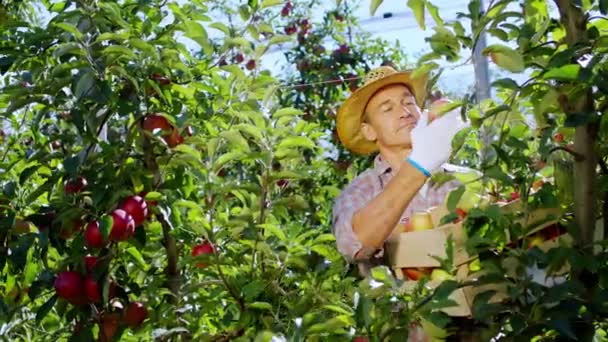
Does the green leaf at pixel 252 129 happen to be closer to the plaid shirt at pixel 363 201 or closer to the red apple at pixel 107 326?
the plaid shirt at pixel 363 201

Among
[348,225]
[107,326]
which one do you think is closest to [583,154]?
[348,225]

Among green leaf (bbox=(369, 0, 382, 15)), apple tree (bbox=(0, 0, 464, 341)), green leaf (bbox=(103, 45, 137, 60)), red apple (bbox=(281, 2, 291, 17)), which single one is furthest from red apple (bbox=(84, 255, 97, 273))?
red apple (bbox=(281, 2, 291, 17))

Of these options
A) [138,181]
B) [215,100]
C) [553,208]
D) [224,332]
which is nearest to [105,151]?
[138,181]

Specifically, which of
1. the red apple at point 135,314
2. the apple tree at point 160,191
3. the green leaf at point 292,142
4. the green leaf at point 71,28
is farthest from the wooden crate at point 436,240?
the green leaf at point 71,28

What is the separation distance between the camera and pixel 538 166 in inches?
59.4

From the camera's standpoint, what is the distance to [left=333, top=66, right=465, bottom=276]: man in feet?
5.88

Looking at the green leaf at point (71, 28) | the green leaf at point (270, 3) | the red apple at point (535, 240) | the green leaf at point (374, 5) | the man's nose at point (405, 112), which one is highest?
the green leaf at point (374, 5)

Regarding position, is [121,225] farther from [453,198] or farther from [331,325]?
[453,198]

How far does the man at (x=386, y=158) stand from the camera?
1.79 meters

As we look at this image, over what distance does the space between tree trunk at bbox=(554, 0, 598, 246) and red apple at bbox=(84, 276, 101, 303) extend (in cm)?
108

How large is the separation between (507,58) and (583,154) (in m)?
0.14

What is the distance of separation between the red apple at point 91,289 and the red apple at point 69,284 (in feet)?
0.03

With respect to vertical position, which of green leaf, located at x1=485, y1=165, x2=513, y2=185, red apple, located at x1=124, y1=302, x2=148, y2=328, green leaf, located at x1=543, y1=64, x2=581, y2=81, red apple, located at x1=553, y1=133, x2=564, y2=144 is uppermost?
green leaf, located at x1=543, y1=64, x2=581, y2=81

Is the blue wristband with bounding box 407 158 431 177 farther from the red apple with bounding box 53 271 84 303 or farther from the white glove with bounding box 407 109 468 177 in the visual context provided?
the red apple with bounding box 53 271 84 303
